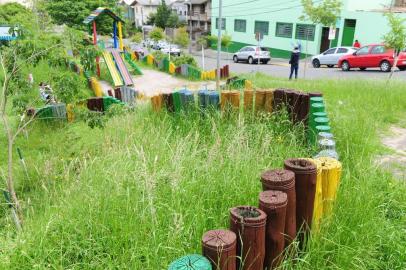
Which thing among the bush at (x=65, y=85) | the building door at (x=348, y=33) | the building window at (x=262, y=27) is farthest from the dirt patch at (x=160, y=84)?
the building window at (x=262, y=27)

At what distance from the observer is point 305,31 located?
29.9 m

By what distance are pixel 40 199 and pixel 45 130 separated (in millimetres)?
3769

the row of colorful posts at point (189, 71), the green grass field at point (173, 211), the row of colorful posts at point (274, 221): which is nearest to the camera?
the row of colorful posts at point (274, 221)

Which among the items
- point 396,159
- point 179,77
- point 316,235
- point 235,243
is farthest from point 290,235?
point 179,77

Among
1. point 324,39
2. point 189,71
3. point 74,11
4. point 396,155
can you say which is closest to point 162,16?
point 74,11

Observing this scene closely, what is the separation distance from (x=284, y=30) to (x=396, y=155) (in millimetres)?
28952

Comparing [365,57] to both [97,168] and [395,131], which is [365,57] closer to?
[395,131]

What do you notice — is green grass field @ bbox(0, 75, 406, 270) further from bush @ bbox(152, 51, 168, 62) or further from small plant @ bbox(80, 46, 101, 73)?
bush @ bbox(152, 51, 168, 62)

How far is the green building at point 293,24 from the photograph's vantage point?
25.9 metres

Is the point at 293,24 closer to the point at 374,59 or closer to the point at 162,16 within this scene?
the point at 374,59

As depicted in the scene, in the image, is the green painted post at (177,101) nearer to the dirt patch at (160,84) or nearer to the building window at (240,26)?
the dirt patch at (160,84)

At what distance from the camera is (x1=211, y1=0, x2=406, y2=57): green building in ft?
84.9

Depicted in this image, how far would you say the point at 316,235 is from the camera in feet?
8.45

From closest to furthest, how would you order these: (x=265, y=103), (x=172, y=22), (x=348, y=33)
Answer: (x=265, y=103)
(x=348, y=33)
(x=172, y=22)
